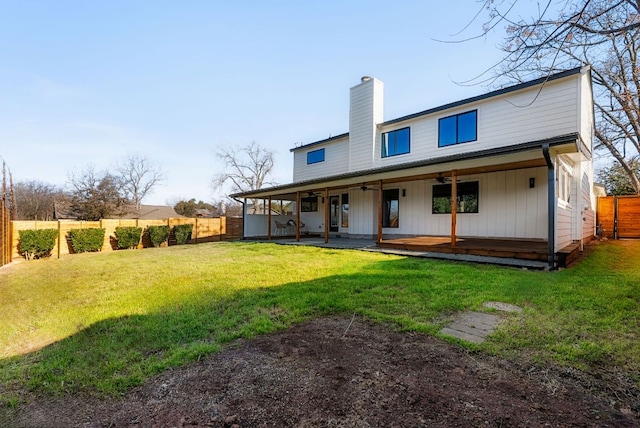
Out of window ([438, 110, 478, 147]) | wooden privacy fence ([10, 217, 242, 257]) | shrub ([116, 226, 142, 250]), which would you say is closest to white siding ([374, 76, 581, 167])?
window ([438, 110, 478, 147])

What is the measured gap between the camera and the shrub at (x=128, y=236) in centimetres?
1323

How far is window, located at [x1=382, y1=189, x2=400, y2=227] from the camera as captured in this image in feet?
40.9

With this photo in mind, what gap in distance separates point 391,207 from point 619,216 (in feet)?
32.8

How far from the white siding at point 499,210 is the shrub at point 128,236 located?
12.0 m

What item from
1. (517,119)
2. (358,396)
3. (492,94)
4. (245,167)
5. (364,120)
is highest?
(245,167)

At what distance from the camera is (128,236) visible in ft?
44.0

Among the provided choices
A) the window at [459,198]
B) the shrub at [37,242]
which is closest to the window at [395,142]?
the window at [459,198]

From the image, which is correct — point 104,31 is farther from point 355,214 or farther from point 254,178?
point 254,178

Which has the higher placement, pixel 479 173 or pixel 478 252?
pixel 479 173

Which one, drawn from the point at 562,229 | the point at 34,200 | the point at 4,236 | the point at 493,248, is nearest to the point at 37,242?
the point at 4,236

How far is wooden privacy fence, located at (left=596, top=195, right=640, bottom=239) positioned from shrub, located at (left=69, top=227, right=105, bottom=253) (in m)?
21.1

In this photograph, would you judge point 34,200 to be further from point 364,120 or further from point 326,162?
point 364,120

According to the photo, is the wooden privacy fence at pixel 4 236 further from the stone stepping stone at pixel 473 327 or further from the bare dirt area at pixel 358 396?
the stone stepping stone at pixel 473 327

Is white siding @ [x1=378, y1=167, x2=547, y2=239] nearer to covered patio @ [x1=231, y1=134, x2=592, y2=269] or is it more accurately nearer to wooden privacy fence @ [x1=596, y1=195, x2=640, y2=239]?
covered patio @ [x1=231, y1=134, x2=592, y2=269]
